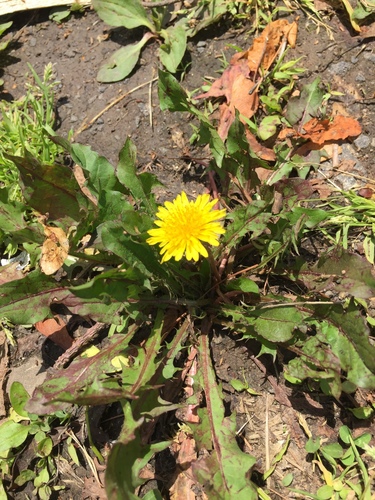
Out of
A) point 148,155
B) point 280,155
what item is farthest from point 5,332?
point 280,155

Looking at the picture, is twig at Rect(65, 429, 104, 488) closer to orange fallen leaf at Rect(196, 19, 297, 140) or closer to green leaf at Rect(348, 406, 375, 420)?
green leaf at Rect(348, 406, 375, 420)

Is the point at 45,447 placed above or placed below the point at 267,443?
above

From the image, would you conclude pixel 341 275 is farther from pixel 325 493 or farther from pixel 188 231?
pixel 325 493

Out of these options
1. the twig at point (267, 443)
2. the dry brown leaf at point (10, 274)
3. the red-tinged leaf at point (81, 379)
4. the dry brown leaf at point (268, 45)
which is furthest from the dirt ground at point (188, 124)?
the red-tinged leaf at point (81, 379)

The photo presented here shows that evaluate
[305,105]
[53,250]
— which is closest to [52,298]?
[53,250]

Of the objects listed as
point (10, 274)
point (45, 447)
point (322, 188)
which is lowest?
point (45, 447)

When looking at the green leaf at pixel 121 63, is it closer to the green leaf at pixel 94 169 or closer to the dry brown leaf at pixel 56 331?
the green leaf at pixel 94 169

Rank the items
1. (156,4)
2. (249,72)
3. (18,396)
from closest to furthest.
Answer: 1. (18,396)
2. (249,72)
3. (156,4)

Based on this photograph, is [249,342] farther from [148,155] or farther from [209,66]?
[209,66]
